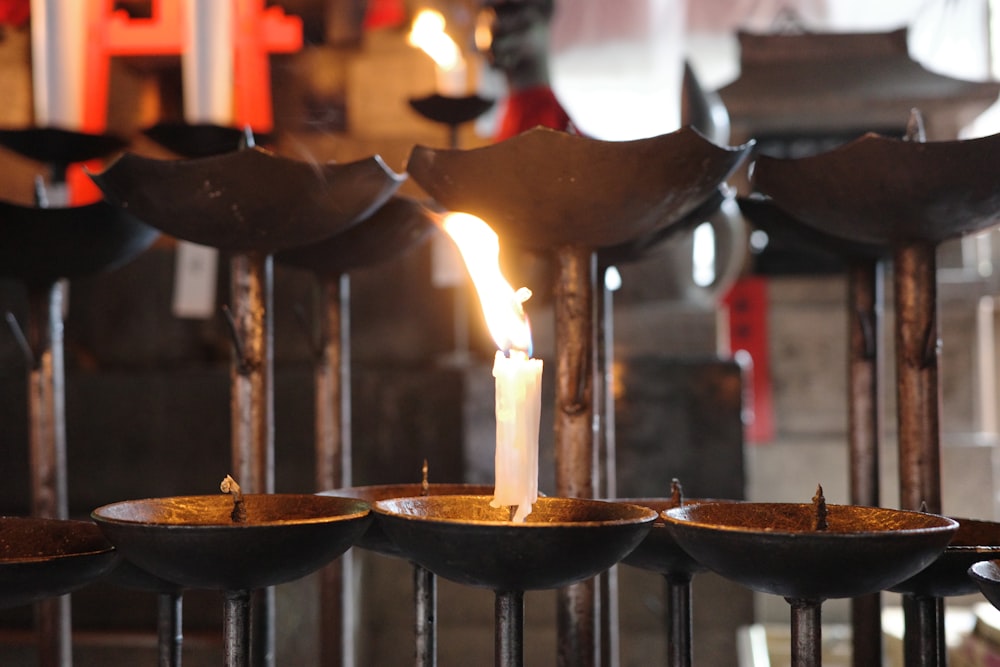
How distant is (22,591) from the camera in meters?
1.44

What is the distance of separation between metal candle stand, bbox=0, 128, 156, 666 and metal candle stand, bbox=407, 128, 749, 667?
81cm

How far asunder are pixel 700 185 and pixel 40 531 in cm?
121

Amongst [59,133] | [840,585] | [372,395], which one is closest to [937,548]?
[840,585]

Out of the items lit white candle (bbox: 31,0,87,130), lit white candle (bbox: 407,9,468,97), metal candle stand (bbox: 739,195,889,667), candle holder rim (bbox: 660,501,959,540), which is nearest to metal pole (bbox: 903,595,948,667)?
candle holder rim (bbox: 660,501,959,540)

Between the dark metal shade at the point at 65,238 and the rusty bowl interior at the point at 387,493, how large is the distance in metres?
0.84

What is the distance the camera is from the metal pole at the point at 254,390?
7.02 ft

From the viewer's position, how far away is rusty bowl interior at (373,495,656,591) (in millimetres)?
1287

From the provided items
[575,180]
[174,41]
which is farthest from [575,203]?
[174,41]

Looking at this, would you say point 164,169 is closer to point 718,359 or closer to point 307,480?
point 307,480

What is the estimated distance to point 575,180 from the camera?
5.64 ft

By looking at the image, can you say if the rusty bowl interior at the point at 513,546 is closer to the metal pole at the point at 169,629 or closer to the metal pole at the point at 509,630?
the metal pole at the point at 509,630

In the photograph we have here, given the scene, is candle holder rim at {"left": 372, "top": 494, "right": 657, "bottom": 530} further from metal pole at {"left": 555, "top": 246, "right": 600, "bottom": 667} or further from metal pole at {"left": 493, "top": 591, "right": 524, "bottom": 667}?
metal pole at {"left": 555, "top": 246, "right": 600, "bottom": 667}

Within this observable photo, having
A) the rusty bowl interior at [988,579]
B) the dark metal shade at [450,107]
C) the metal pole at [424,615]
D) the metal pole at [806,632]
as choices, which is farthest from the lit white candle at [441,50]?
the rusty bowl interior at [988,579]

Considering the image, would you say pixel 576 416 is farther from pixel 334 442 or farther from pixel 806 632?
pixel 334 442
